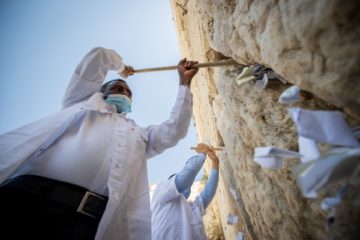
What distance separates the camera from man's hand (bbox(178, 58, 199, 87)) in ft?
7.31

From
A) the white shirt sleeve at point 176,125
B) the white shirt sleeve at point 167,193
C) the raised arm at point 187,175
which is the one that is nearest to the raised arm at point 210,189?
the raised arm at point 187,175

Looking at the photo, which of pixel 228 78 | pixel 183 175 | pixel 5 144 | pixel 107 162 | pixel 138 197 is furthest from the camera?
pixel 183 175

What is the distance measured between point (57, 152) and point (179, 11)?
3779 mm

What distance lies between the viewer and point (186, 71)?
7.34ft

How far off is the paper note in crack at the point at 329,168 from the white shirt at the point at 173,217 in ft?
7.90

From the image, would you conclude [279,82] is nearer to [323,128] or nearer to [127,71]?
[323,128]

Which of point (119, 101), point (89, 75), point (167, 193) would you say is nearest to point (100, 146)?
point (119, 101)

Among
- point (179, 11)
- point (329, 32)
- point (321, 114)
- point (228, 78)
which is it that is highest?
point (179, 11)

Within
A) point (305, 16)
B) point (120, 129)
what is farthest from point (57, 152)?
point (305, 16)

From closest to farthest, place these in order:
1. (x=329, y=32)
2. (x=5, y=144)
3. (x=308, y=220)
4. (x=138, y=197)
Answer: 1. (x=329, y=32)
2. (x=308, y=220)
3. (x=5, y=144)
4. (x=138, y=197)

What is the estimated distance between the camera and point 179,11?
4414 millimetres

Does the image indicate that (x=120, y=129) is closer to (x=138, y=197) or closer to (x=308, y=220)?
(x=138, y=197)

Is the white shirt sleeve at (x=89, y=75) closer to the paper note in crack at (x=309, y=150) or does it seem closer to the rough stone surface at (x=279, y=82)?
the rough stone surface at (x=279, y=82)

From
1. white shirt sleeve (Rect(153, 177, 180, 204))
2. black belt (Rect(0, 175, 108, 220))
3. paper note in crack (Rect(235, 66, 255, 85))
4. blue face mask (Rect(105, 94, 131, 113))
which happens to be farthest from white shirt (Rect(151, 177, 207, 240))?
paper note in crack (Rect(235, 66, 255, 85))
